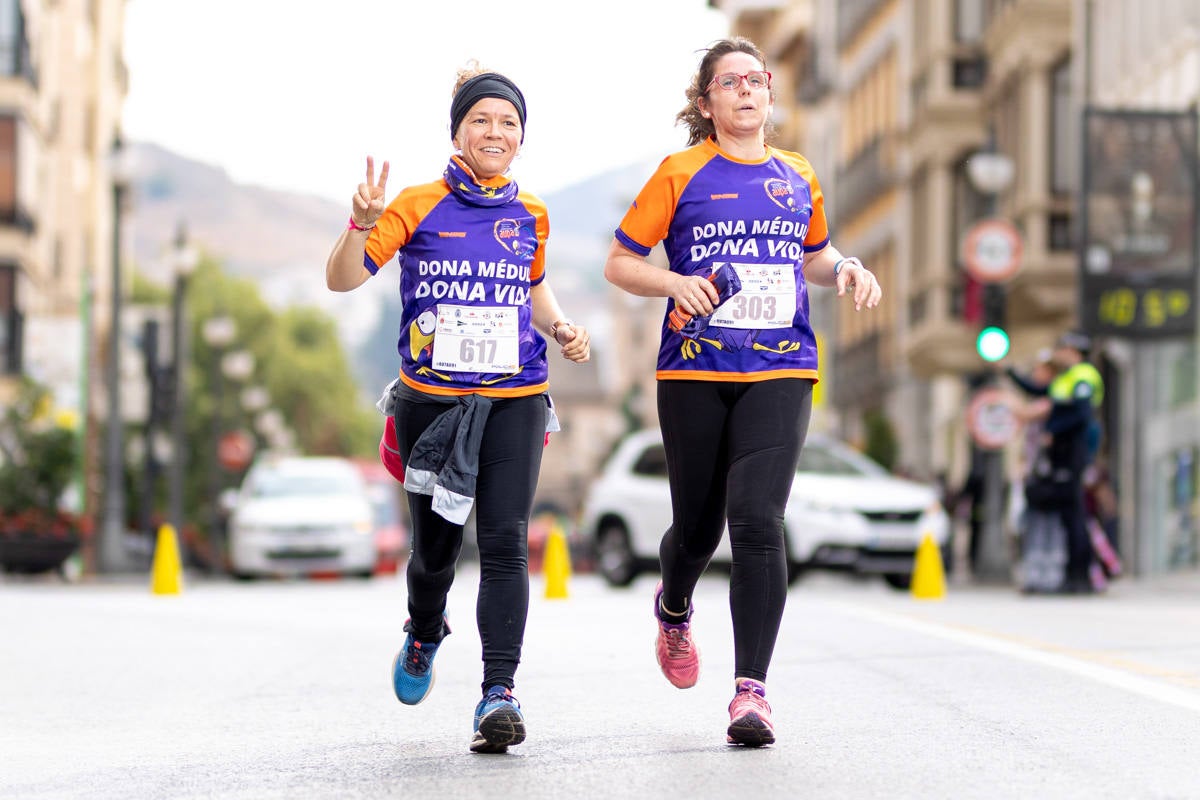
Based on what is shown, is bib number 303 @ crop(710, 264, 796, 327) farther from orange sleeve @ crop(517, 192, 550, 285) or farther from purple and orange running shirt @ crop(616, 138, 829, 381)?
orange sleeve @ crop(517, 192, 550, 285)

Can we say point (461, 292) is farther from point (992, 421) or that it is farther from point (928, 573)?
point (992, 421)

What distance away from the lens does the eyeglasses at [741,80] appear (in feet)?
23.8

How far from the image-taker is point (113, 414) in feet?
102

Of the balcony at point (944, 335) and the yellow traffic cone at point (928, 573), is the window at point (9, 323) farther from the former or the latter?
the yellow traffic cone at point (928, 573)

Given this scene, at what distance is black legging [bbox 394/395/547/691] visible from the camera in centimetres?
686

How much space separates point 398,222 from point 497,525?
0.93 m

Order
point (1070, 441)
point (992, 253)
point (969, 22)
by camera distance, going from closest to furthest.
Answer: point (1070, 441), point (992, 253), point (969, 22)

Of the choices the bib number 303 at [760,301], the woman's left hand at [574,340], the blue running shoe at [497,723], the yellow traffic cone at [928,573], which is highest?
the bib number 303 at [760,301]

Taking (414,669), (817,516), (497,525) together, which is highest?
(497,525)

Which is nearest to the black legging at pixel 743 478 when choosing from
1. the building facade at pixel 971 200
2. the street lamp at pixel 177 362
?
the building facade at pixel 971 200

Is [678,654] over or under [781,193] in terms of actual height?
under

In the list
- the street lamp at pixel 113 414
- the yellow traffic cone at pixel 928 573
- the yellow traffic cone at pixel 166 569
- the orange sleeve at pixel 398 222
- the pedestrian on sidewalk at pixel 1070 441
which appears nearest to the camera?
the orange sleeve at pixel 398 222

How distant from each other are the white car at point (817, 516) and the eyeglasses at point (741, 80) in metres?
12.0

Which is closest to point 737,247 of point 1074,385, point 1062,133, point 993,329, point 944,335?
point 1074,385
